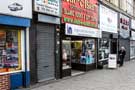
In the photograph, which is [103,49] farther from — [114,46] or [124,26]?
[124,26]

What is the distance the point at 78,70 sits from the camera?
64.6 ft

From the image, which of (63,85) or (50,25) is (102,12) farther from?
(63,85)

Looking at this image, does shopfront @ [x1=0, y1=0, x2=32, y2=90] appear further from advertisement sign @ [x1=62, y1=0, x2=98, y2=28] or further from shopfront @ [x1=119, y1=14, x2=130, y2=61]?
shopfront @ [x1=119, y1=14, x2=130, y2=61]

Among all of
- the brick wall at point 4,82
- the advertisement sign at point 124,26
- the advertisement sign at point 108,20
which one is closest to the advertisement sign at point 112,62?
the advertisement sign at point 108,20

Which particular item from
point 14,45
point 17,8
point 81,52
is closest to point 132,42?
point 81,52

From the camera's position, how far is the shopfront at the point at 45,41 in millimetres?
13375

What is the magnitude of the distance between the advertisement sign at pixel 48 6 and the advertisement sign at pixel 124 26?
15.6m

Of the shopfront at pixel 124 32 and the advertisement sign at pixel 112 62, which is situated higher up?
the shopfront at pixel 124 32

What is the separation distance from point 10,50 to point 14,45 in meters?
0.29

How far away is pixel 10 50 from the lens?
1224 centimetres

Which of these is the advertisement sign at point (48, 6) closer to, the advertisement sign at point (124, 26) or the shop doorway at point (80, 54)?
the shop doorway at point (80, 54)

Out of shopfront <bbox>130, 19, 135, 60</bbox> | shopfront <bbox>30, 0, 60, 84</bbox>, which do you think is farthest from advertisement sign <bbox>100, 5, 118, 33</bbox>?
shopfront <bbox>30, 0, 60, 84</bbox>

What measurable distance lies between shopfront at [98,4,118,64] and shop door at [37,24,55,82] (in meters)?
8.34

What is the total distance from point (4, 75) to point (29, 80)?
1604mm
